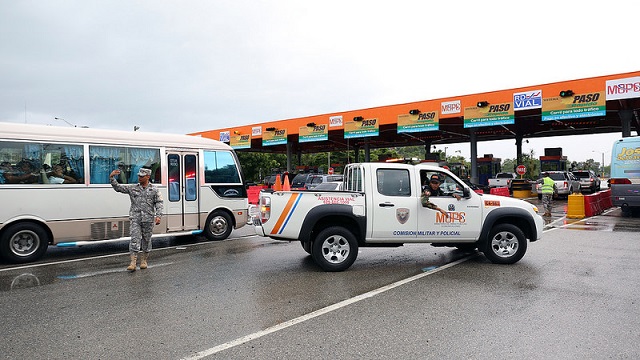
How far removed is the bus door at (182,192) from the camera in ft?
32.0

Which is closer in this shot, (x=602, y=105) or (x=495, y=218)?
(x=495, y=218)

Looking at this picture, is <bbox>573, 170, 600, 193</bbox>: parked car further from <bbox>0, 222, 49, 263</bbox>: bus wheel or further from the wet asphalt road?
<bbox>0, 222, 49, 263</bbox>: bus wheel

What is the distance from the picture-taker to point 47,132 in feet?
27.1

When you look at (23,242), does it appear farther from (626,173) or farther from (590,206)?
(590,206)

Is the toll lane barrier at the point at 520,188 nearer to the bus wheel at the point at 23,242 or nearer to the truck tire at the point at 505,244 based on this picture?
the truck tire at the point at 505,244

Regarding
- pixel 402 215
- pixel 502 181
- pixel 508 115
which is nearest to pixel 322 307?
pixel 402 215

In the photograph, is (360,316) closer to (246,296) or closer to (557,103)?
(246,296)

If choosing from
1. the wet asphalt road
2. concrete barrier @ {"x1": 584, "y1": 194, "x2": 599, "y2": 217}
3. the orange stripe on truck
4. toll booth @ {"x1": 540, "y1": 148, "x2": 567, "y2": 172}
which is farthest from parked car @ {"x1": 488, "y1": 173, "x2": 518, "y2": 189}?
the orange stripe on truck

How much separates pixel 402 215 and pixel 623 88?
58.0ft

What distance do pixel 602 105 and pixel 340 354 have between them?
21378 mm

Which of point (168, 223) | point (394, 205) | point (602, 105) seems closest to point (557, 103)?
point (602, 105)

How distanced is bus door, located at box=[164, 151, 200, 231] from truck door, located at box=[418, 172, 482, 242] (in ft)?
18.7

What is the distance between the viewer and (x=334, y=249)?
7008 millimetres

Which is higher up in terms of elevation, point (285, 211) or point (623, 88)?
point (623, 88)
